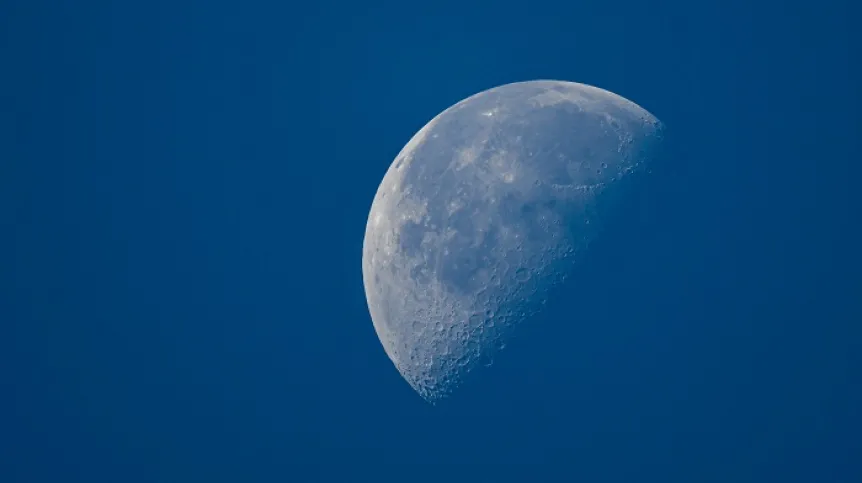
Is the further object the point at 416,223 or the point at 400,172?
the point at 400,172

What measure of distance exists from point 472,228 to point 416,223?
0.71m

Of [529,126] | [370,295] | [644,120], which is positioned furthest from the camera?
[370,295]

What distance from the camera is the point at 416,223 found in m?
7.30

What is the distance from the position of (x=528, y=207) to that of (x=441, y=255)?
2.87 feet

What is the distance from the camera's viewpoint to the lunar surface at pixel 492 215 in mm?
6656

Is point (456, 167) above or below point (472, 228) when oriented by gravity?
above

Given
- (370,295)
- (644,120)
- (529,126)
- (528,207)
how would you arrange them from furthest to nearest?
(370,295)
(644,120)
(529,126)
(528,207)

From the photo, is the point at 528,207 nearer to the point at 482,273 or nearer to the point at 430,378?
the point at 482,273

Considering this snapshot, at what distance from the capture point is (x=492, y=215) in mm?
6742

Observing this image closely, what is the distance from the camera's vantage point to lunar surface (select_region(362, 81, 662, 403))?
6.66 meters

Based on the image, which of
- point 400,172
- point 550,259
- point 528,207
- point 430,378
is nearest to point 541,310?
point 550,259

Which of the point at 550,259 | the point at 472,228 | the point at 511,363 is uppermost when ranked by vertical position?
the point at 472,228

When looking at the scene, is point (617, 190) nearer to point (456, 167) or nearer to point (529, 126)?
point (529, 126)

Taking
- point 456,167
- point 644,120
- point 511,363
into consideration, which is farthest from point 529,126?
point 511,363
